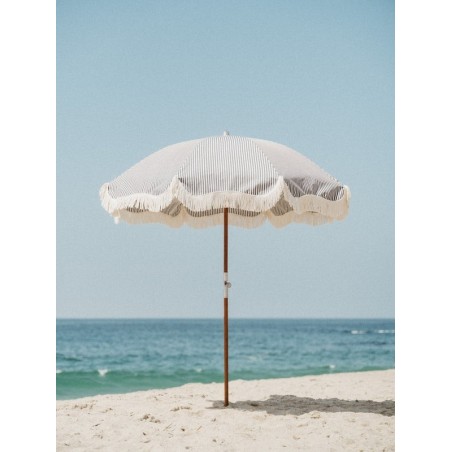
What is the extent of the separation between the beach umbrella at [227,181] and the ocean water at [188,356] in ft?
21.7

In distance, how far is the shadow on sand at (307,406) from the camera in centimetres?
518

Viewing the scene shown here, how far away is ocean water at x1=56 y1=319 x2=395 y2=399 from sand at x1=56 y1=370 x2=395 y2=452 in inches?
214

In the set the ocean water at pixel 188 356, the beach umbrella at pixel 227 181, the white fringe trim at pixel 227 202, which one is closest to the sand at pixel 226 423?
the beach umbrella at pixel 227 181

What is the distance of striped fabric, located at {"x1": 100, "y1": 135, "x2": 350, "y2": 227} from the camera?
4.51 meters

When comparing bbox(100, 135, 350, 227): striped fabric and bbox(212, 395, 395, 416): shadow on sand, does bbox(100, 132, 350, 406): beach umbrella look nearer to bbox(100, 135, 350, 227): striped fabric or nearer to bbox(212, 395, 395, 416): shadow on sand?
bbox(100, 135, 350, 227): striped fabric

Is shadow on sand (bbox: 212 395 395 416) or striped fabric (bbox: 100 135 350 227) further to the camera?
shadow on sand (bbox: 212 395 395 416)

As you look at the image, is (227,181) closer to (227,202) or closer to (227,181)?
(227,181)

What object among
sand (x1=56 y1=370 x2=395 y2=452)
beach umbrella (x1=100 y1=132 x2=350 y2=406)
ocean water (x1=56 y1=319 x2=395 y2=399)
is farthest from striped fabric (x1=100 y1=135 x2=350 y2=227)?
ocean water (x1=56 y1=319 x2=395 y2=399)
